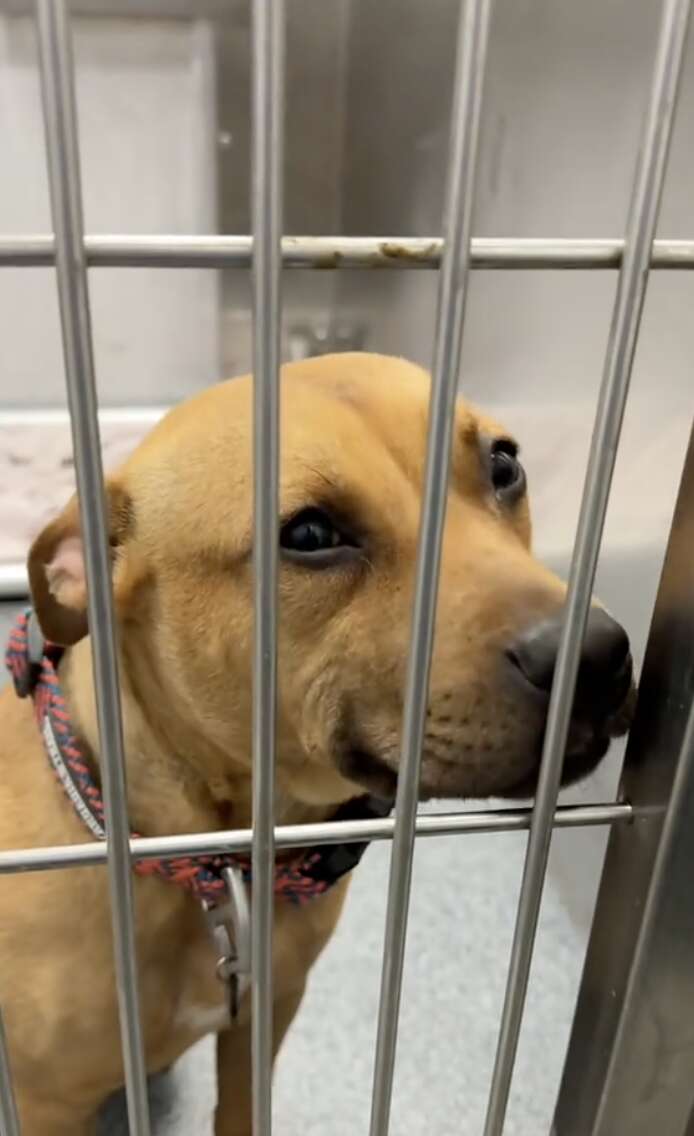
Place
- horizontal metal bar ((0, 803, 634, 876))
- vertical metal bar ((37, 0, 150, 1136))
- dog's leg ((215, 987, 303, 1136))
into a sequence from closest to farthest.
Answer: vertical metal bar ((37, 0, 150, 1136)) < horizontal metal bar ((0, 803, 634, 876)) < dog's leg ((215, 987, 303, 1136))

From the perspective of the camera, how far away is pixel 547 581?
66 centimetres

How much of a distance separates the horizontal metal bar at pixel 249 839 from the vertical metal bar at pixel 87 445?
2cm

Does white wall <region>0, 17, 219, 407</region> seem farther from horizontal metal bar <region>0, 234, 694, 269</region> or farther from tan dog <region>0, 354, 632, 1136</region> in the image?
horizontal metal bar <region>0, 234, 694, 269</region>

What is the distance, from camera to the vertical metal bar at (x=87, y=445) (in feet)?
1.18

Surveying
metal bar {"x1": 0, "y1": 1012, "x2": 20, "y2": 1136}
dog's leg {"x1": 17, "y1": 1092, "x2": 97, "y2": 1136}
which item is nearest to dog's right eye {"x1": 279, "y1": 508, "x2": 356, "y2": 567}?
metal bar {"x1": 0, "y1": 1012, "x2": 20, "y2": 1136}

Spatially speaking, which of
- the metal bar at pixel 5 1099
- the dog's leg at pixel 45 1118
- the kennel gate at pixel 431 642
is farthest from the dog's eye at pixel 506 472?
the dog's leg at pixel 45 1118

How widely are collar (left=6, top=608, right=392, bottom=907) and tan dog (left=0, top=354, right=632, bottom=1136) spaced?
0.02 meters

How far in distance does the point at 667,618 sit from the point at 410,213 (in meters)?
1.49

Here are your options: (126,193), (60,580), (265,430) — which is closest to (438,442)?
(265,430)

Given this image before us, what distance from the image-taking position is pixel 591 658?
Result: 553 mm

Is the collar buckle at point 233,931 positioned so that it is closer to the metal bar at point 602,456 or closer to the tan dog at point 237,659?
the tan dog at point 237,659

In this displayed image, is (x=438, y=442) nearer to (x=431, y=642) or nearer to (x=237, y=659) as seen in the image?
(x=431, y=642)

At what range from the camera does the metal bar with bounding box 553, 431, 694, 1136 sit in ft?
1.80

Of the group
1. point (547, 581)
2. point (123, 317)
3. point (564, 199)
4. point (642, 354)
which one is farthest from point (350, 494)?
point (123, 317)
